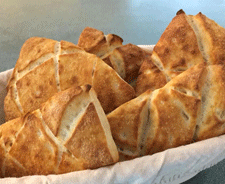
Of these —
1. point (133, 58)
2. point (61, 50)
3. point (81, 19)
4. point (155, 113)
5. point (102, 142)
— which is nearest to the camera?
point (102, 142)

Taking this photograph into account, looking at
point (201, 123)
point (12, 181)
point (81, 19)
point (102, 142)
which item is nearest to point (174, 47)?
point (201, 123)

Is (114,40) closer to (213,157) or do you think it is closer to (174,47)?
(174,47)

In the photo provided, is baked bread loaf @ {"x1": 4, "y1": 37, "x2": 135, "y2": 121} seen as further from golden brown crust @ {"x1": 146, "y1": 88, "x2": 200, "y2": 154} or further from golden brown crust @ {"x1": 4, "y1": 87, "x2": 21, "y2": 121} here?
golden brown crust @ {"x1": 146, "y1": 88, "x2": 200, "y2": 154}

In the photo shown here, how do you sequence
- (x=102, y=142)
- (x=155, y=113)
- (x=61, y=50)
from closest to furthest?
(x=102, y=142) → (x=155, y=113) → (x=61, y=50)

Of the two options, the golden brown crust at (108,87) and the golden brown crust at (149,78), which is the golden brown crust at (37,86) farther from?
the golden brown crust at (149,78)

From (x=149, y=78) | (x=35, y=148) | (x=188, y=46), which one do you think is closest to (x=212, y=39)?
(x=188, y=46)

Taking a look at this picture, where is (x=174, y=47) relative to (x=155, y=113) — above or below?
above

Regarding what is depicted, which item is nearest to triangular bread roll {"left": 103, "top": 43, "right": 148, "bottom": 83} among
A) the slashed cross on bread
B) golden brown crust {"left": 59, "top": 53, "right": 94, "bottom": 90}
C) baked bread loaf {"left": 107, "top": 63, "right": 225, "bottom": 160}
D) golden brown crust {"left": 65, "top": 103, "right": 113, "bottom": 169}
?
the slashed cross on bread

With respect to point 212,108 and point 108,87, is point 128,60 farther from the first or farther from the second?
point 212,108
